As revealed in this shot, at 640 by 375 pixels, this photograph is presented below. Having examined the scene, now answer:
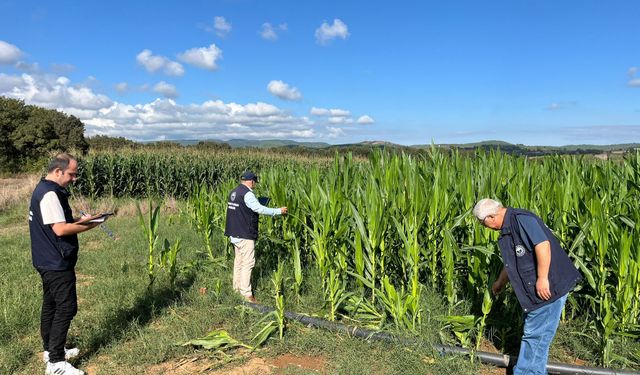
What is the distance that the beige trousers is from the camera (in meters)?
5.59

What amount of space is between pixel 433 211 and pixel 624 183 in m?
2.52

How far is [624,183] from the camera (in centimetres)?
486

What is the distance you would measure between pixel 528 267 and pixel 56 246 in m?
4.05

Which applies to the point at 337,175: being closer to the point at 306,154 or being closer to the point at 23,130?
the point at 306,154

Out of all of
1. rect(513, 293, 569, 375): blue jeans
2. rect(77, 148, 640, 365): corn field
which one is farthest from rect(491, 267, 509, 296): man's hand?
rect(513, 293, 569, 375): blue jeans

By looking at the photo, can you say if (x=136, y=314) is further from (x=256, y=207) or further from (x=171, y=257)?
(x=256, y=207)

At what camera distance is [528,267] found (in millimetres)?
3197

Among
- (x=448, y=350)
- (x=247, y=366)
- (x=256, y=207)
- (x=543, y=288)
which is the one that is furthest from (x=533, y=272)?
(x=256, y=207)

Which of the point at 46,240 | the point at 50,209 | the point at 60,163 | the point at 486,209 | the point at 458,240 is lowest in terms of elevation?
the point at 458,240

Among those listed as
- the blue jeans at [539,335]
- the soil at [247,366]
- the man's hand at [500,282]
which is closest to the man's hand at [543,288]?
the blue jeans at [539,335]

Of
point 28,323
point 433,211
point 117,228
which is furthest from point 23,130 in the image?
point 433,211

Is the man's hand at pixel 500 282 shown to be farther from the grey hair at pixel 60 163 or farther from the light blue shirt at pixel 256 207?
the grey hair at pixel 60 163

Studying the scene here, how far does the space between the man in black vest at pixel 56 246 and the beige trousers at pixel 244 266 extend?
2.22 metres

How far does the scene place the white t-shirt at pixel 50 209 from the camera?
3.50m
